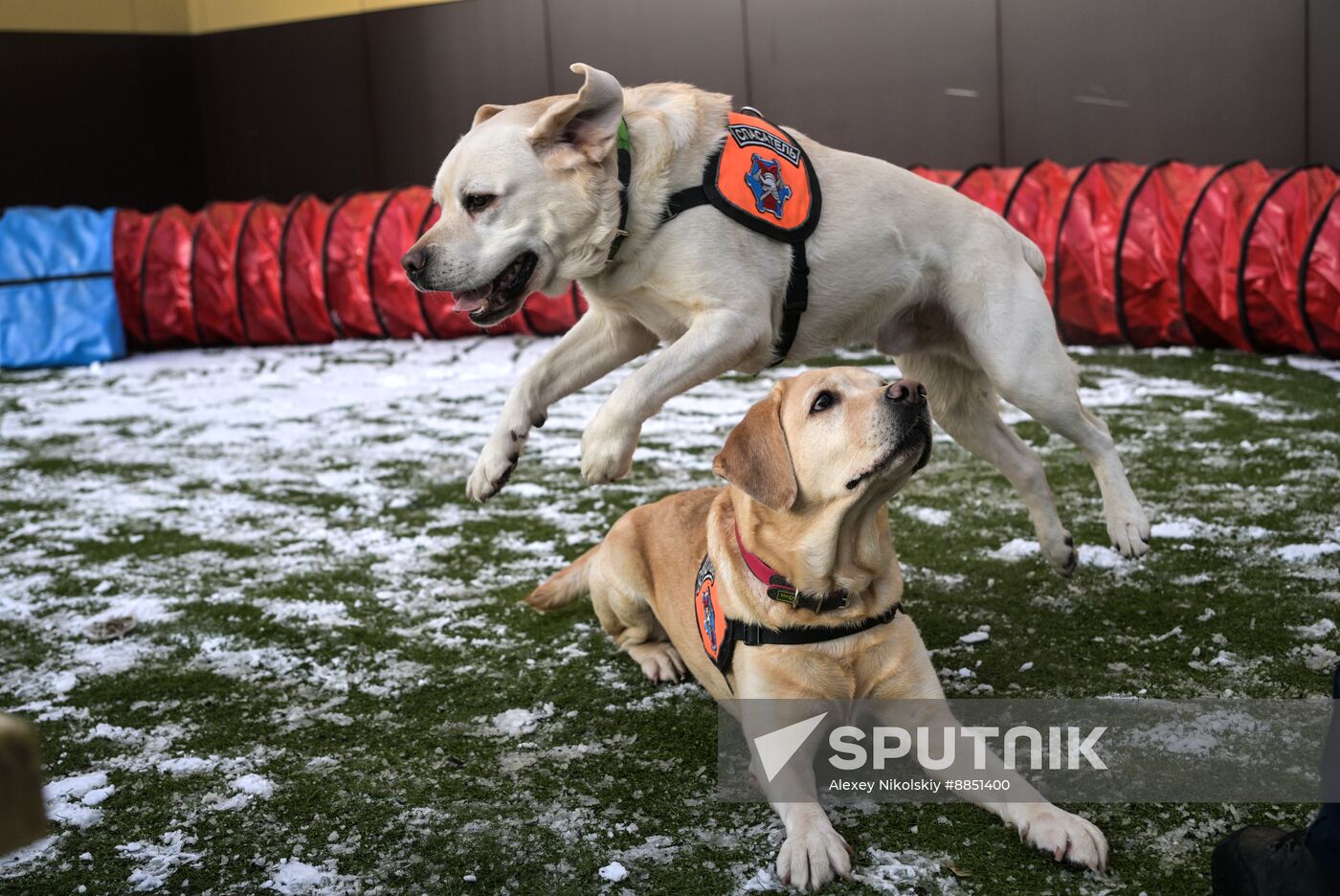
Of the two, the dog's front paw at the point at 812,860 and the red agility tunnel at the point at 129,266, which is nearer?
the dog's front paw at the point at 812,860

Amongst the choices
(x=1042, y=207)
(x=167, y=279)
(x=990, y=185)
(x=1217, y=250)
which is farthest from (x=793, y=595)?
(x=167, y=279)

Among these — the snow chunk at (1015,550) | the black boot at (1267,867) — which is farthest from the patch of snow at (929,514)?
the black boot at (1267,867)

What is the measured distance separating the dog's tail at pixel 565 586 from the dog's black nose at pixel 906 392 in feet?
3.85

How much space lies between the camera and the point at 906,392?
233 centimetres

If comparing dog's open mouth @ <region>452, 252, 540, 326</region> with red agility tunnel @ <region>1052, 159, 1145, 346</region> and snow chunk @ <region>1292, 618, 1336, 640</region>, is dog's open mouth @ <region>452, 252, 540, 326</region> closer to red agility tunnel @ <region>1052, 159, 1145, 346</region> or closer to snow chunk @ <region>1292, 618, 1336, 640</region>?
snow chunk @ <region>1292, 618, 1336, 640</region>

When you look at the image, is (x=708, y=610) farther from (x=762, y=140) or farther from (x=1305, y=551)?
(x=1305, y=551)

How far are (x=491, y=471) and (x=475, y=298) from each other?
0.41m

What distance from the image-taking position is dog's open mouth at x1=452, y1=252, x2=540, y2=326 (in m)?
2.71

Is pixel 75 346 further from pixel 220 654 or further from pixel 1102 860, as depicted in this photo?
pixel 1102 860

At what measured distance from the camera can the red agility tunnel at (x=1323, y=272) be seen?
5703mm

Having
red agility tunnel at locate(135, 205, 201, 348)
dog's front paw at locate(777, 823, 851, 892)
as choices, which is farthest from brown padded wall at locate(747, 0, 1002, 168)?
dog's front paw at locate(777, 823, 851, 892)

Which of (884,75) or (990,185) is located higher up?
(884,75)

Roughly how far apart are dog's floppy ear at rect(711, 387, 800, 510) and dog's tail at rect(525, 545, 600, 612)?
0.91m

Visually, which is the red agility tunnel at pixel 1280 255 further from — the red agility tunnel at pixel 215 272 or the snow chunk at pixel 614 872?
the red agility tunnel at pixel 215 272
